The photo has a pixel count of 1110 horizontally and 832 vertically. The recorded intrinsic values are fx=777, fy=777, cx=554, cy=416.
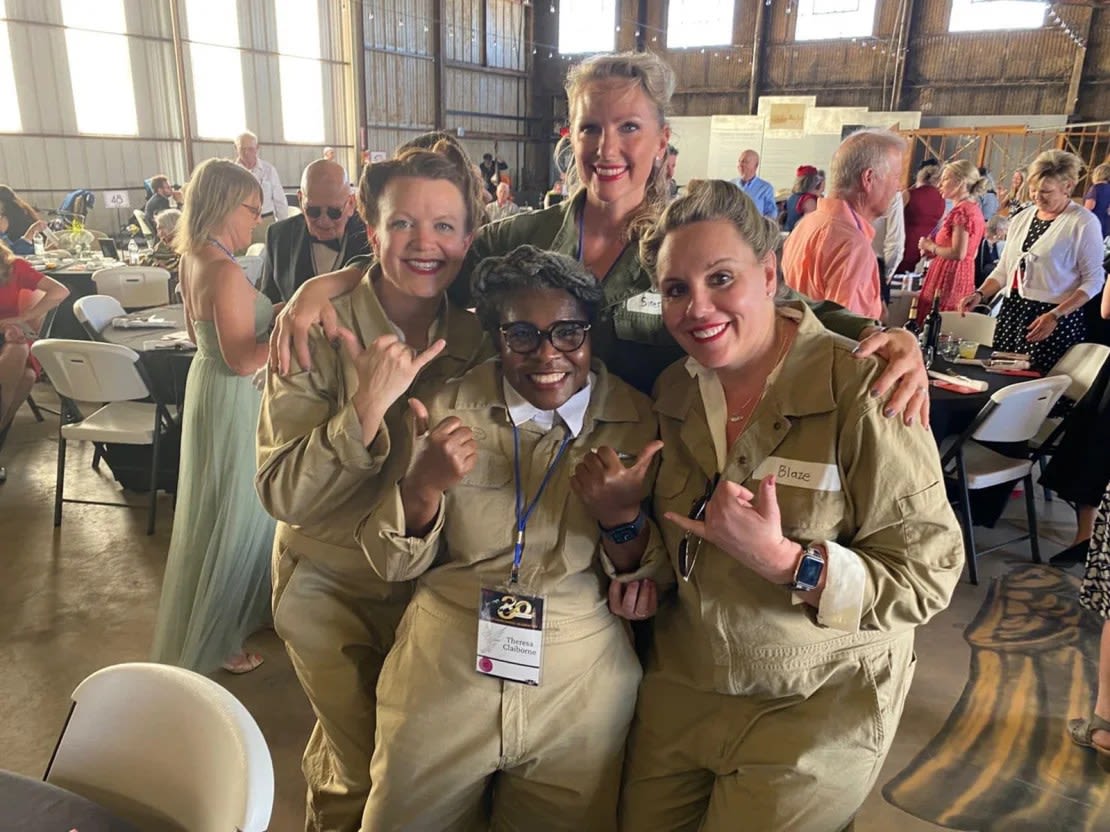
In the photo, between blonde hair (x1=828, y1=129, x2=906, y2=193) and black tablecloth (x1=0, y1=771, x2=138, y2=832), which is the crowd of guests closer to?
black tablecloth (x1=0, y1=771, x2=138, y2=832)

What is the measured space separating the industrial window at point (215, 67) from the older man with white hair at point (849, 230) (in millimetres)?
11839

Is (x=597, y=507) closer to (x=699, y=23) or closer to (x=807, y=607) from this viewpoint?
(x=807, y=607)

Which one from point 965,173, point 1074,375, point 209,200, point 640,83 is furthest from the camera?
point 965,173

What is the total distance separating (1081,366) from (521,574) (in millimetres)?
3614

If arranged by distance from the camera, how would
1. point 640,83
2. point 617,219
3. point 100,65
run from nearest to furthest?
point 640,83 < point 617,219 < point 100,65

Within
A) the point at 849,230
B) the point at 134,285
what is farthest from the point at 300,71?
the point at 849,230

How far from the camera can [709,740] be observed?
1.57 meters

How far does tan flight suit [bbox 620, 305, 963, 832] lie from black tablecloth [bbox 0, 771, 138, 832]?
103 centimetres

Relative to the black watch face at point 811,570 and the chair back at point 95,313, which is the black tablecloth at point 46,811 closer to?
the black watch face at point 811,570

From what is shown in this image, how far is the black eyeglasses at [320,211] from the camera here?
3.21m

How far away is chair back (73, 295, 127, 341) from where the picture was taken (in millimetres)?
4461

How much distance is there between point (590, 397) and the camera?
1628mm

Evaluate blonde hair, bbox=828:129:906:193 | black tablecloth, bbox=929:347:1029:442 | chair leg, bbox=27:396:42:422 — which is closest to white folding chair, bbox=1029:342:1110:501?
black tablecloth, bbox=929:347:1029:442

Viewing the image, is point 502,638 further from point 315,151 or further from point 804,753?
point 315,151
